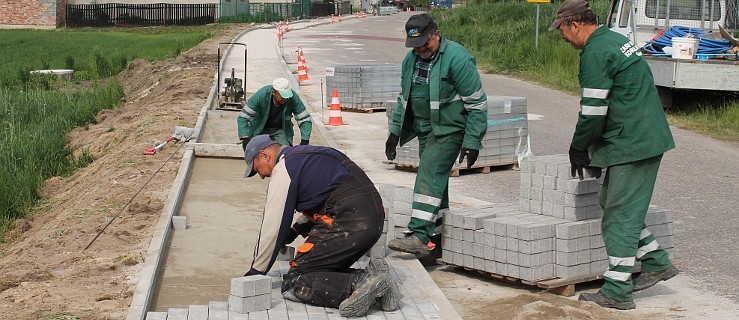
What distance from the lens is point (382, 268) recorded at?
274 inches

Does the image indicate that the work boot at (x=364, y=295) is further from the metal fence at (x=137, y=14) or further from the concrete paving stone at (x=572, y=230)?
the metal fence at (x=137, y=14)

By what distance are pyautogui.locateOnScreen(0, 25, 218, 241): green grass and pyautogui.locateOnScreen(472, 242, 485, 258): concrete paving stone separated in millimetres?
6370

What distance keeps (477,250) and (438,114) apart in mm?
1113

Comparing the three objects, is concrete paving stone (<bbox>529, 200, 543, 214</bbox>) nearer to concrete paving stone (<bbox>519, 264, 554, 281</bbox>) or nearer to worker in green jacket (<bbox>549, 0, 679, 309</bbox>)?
concrete paving stone (<bbox>519, 264, 554, 281</bbox>)

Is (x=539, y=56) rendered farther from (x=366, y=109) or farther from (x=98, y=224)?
(x=98, y=224)

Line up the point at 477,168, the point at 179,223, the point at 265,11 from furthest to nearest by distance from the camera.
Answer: the point at 265,11, the point at 477,168, the point at 179,223

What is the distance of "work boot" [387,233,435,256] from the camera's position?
8477 millimetres

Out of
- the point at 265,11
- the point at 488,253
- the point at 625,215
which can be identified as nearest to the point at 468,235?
the point at 488,253

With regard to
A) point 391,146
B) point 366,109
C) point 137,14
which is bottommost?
point 366,109

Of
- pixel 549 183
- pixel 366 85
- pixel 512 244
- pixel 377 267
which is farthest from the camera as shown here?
pixel 366 85

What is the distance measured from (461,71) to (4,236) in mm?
6376

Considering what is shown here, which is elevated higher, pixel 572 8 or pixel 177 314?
pixel 572 8

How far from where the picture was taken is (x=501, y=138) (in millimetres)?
13930

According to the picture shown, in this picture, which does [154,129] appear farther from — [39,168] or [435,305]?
[435,305]
